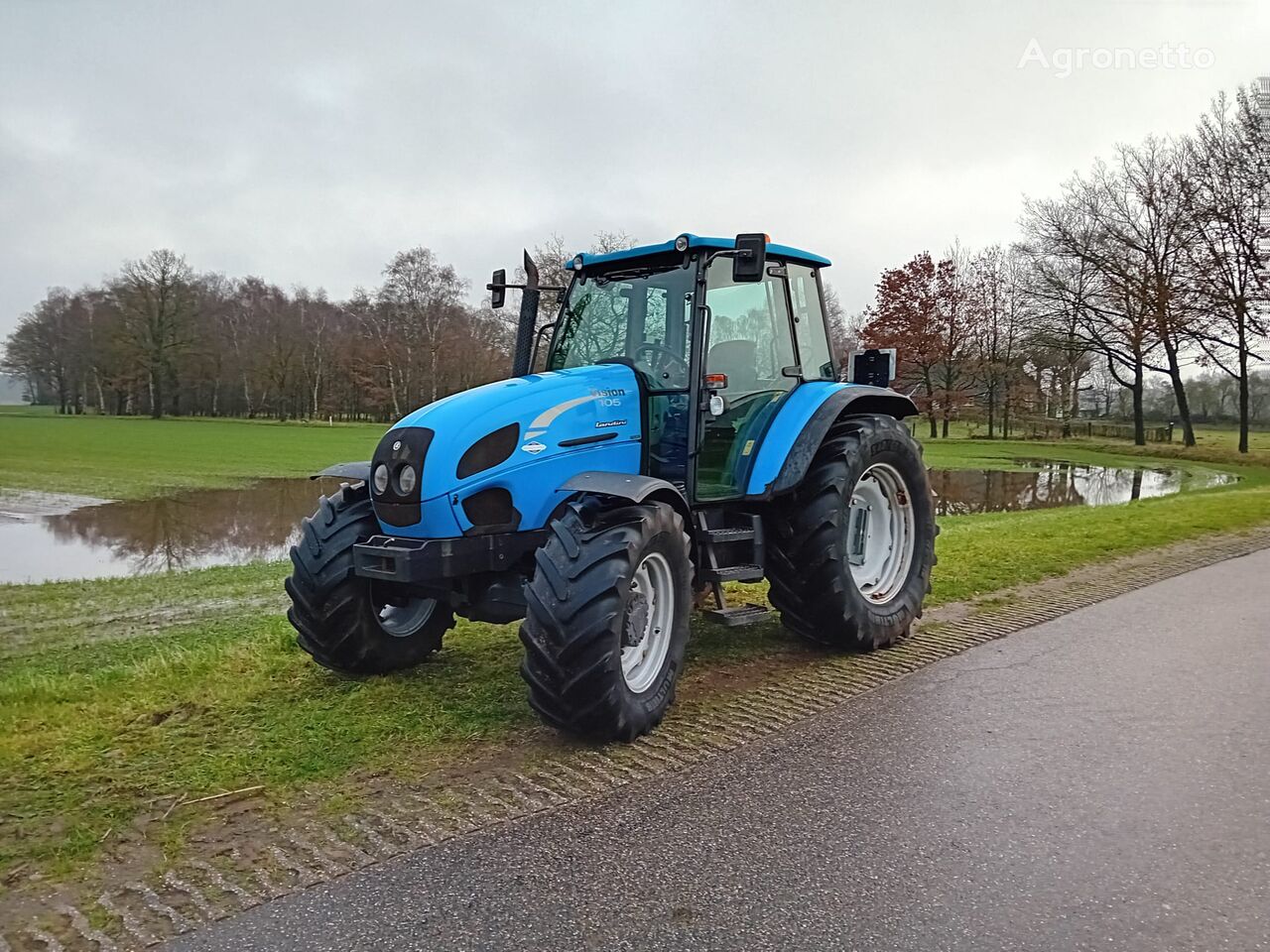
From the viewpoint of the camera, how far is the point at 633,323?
17.9ft

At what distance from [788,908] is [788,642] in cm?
326

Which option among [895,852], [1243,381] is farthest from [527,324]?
[1243,381]

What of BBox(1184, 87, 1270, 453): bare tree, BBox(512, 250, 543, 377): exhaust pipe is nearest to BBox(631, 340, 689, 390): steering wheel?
BBox(512, 250, 543, 377): exhaust pipe

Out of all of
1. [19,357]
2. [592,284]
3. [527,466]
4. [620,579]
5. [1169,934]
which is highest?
[19,357]

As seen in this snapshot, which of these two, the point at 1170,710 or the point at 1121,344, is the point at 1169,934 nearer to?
the point at 1170,710

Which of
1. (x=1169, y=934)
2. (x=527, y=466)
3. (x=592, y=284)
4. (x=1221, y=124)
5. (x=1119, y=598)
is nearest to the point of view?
(x=1169, y=934)

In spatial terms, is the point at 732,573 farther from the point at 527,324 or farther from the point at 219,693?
the point at 219,693

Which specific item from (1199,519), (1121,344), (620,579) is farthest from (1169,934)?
(1121,344)

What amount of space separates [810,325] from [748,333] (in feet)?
2.17

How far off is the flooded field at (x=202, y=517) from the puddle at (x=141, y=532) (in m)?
0.01

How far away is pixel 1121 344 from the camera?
123 feet

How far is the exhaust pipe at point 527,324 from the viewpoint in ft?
18.5

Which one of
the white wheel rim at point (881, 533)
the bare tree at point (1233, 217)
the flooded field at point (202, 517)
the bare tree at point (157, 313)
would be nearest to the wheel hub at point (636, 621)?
the white wheel rim at point (881, 533)

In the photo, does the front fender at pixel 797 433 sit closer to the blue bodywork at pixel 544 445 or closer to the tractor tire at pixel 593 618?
the blue bodywork at pixel 544 445
